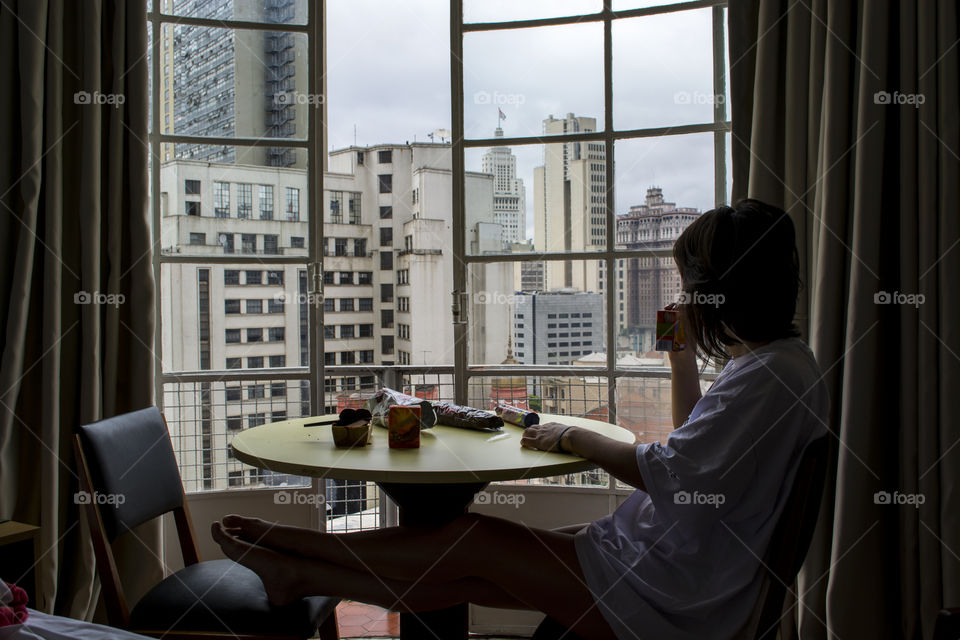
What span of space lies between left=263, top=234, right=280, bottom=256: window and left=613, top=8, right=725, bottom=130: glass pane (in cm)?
134

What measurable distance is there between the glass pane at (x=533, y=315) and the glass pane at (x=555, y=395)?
65mm

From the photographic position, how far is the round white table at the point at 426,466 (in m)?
1.29

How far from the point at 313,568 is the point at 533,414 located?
0.74 metres

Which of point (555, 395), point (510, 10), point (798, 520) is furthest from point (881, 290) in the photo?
point (510, 10)

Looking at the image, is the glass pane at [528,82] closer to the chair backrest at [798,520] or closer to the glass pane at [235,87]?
the glass pane at [235,87]

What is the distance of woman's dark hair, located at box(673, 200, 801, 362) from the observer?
1149mm

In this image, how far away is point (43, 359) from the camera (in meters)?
2.14

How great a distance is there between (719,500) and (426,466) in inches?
22.3

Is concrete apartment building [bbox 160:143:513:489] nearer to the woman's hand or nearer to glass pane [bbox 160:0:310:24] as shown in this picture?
glass pane [bbox 160:0:310:24]

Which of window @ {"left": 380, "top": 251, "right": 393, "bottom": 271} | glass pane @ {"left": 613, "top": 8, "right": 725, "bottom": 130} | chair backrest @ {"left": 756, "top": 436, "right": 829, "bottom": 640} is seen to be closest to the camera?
chair backrest @ {"left": 756, "top": 436, "right": 829, "bottom": 640}

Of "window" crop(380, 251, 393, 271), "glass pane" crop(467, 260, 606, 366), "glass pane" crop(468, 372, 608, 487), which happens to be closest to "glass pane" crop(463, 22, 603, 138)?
"glass pane" crop(467, 260, 606, 366)

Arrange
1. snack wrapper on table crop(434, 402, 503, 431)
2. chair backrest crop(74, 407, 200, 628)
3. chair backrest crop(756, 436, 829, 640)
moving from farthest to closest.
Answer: snack wrapper on table crop(434, 402, 503, 431), chair backrest crop(74, 407, 200, 628), chair backrest crop(756, 436, 829, 640)

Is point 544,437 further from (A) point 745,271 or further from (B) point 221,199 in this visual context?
(B) point 221,199

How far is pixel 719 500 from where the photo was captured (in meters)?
1.09
